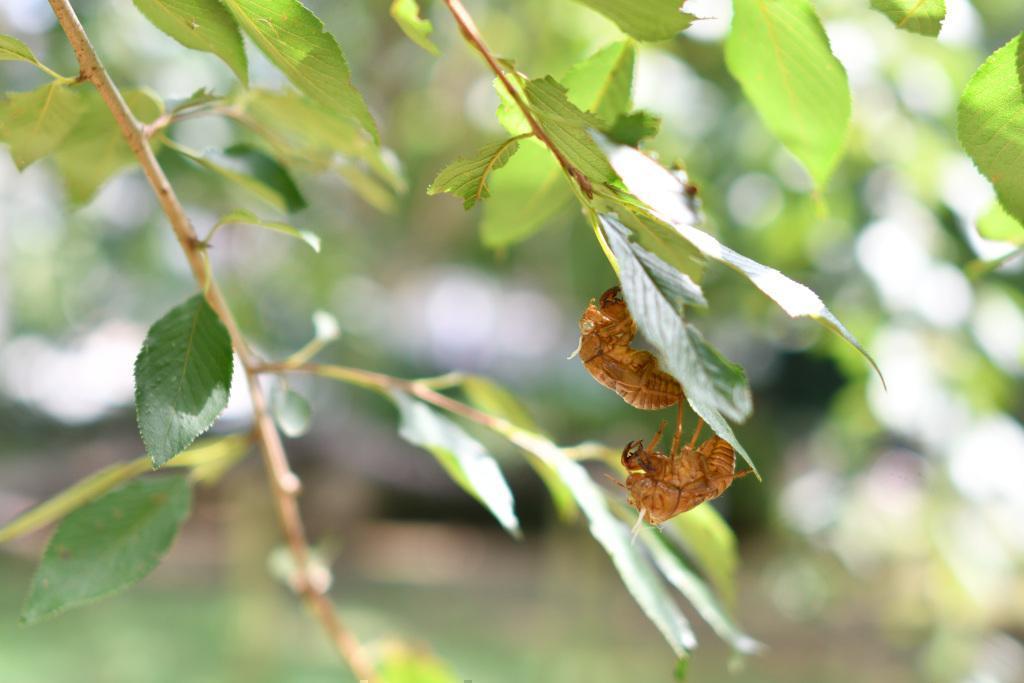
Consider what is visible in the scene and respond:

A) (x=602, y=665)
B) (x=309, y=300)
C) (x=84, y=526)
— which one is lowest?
(x=602, y=665)

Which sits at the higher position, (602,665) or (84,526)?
(84,526)

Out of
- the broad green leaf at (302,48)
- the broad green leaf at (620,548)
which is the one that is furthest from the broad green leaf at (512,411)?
the broad green leaf at (302,48)

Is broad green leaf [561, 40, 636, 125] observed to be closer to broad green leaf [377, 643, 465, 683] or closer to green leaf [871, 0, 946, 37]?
green leaf [871, 0, 946, 37]

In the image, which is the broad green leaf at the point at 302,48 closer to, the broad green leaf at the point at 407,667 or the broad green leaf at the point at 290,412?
the broad green leaf at the point at 290,412

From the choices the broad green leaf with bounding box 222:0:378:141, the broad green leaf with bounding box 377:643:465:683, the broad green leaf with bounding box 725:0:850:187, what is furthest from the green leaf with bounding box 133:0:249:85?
the broad green leaf with bounding box 377:643:465:683

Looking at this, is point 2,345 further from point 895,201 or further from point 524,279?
point 895,201

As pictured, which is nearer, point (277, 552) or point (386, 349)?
point (277, 552)

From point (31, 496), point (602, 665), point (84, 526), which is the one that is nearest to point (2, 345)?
point (31, 496)
